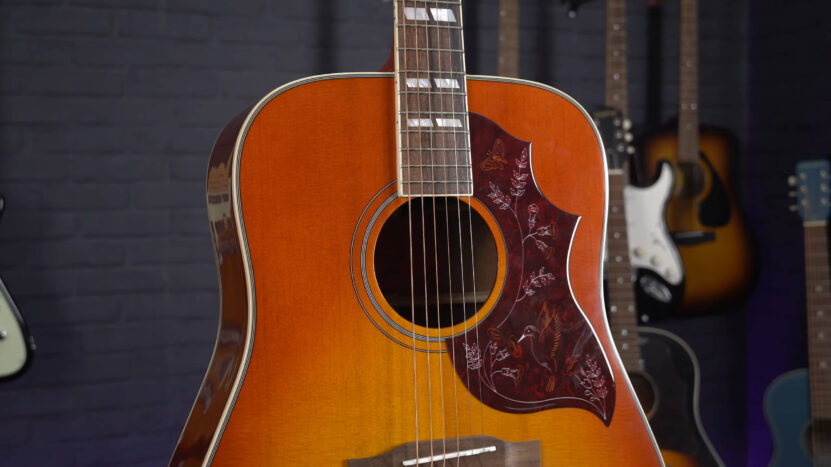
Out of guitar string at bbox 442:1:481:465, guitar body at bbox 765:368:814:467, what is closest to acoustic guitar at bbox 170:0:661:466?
guitar string at bbox 442:1:481:465

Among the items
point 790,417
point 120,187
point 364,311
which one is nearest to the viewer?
point 364,311

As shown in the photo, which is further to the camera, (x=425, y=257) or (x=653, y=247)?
(x=653, y=247)

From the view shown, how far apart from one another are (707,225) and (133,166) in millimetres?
1660

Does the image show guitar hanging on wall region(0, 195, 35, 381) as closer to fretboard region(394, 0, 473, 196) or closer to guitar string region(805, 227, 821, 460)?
fretboard region(394, 0, 473, 196)

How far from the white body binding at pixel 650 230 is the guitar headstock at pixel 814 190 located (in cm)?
35

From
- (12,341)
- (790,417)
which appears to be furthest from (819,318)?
(12,341)

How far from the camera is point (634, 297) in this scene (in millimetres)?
2066

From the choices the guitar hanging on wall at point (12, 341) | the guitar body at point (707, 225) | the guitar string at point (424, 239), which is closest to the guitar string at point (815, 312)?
the guitar body at point (707, 225)

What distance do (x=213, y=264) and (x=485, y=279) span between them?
1.13 metres

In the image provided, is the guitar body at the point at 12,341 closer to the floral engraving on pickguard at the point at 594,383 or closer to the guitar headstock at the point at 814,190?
the floral engraving on pickguard at the point at 594,383

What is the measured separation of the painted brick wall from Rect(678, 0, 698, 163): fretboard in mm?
948

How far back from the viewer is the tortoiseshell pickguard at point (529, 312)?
1.09 meters

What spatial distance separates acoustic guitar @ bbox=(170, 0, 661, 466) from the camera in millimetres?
1001

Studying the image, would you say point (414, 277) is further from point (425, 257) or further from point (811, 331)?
point (811, 331)
